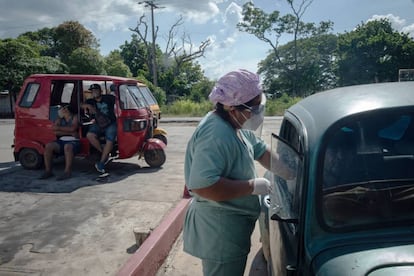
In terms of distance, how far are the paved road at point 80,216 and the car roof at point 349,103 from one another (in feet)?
7.99

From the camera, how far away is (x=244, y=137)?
8.04ft

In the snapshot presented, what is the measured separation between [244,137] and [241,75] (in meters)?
0.43

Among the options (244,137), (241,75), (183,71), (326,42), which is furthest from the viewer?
(183,71)

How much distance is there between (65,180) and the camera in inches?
289

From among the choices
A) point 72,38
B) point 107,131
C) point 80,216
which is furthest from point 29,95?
point 72,38

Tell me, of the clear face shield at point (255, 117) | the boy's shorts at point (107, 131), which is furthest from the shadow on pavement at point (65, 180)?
the clear face shield at point (255, 117)

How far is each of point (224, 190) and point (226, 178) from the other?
91mm

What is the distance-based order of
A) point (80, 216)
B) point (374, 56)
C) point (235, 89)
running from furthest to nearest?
point (374, 56) → point (80, 216) → point (235, 89)

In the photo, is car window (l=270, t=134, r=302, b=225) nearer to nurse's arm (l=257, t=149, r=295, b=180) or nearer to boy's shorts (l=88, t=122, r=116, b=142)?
nurse's arm (l=257, t=149, r=295, b=180)

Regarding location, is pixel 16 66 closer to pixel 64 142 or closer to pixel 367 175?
pixel 64 142

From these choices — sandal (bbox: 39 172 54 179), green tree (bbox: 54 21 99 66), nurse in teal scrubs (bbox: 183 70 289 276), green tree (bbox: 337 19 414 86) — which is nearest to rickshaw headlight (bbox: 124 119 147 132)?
sandal (bbox: 39 172 54 179)

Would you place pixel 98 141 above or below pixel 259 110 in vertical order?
below

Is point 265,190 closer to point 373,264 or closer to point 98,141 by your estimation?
point 373,264

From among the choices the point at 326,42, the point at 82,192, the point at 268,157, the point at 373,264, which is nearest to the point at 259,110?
the point at 268,157
